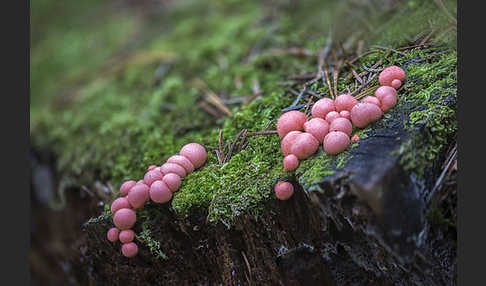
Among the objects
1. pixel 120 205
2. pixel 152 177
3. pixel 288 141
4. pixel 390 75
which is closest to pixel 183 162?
pixel 152 177

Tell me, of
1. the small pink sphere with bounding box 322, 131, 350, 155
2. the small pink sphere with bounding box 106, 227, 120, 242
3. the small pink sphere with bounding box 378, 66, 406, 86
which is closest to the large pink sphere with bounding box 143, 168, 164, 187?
the small pink sphere with bounding box 106, 227, 120, 242

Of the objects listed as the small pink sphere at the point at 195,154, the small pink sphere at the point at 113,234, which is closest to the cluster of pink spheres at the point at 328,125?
the small pink sphere at the point at 195,154

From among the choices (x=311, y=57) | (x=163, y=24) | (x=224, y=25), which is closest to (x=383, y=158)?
(x=311, y=57)

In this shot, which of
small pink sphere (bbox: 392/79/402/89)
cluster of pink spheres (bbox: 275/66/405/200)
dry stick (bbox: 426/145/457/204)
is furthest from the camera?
small pink sphere (bbox: 392/79/402/89)

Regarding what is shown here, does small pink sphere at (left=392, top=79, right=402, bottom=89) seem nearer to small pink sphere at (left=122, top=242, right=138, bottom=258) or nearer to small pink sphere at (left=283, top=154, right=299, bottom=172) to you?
small pink sphere at (left=283, top=154, right=299, bottom=172)

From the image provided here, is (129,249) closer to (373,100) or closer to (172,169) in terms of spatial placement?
(172,169)

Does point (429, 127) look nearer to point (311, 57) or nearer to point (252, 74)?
point (311, 57)
